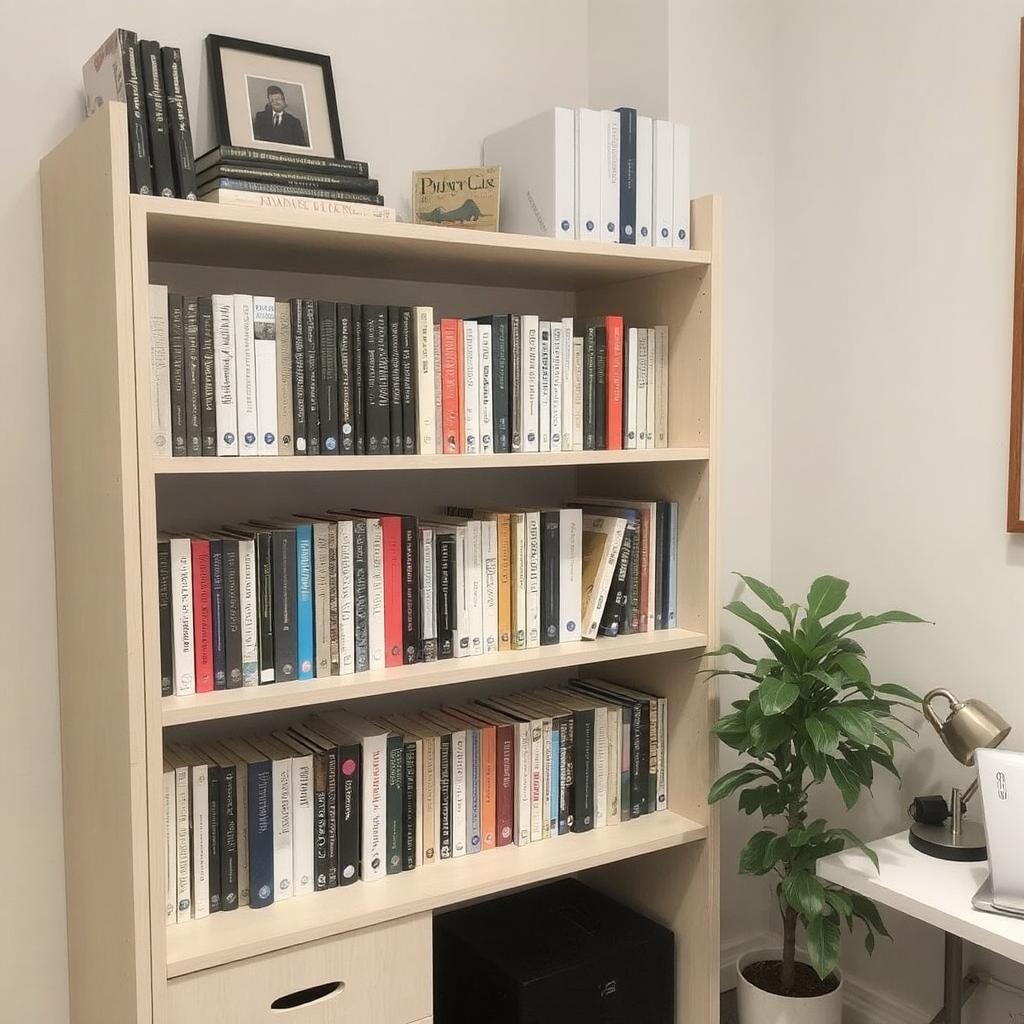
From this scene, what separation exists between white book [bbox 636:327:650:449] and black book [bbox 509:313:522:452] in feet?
0.88

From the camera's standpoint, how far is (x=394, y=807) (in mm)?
1828

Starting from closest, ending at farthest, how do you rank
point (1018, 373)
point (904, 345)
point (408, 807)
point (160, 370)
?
point (160, 370) → point (408, 807) → point (1018, 373) → point (904, 345)

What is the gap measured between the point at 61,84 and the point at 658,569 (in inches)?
52.0

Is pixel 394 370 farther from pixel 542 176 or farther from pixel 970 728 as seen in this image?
pixel 970 728

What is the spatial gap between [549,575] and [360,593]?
0.37 meters

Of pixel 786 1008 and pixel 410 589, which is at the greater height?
pixel 410 589

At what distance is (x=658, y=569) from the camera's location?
6.81ft

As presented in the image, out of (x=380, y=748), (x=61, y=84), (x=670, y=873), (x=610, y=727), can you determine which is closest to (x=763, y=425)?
(x=610, y=727)

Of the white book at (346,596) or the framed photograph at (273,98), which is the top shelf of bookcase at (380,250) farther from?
the white book at (346,596)

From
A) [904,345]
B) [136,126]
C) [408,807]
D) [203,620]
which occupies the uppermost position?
[136,126]

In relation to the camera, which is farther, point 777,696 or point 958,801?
point 958,801

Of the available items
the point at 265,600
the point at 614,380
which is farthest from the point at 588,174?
the point at 265,600

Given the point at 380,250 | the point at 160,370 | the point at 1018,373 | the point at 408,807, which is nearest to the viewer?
the point at 160,370

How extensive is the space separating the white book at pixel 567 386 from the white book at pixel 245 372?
57cm
